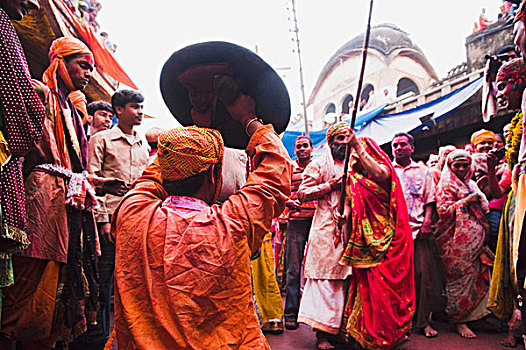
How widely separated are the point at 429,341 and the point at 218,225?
342 centimetres

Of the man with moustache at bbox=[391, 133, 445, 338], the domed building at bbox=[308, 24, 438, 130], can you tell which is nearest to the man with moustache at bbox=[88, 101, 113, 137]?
the man with moustache at bbox=[391, 133, 445, 338]

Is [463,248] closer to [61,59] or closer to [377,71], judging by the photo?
[61,59]

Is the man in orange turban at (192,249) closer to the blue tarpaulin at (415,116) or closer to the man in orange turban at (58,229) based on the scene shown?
the man in orange turban at (58,229)

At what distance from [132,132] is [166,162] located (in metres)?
2.52

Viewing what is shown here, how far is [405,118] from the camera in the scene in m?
10.9

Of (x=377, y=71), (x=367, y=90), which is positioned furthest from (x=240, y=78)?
(x=367, y=90)

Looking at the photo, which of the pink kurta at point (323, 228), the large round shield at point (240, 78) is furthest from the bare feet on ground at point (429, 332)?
the large round shield at point (240, 78)

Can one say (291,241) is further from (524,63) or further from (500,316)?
(524,63)

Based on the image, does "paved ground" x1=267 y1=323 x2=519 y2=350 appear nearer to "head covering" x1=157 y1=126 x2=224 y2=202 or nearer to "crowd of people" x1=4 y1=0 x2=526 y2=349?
"crowd of people" x1=4 y1=0 x2=526 y2=349

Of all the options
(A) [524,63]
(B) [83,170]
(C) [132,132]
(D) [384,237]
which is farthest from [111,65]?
(A) [524,63]

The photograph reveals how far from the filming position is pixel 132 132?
153 inches

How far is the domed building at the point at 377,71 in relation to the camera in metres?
23.6

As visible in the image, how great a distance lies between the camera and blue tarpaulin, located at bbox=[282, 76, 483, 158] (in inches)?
380

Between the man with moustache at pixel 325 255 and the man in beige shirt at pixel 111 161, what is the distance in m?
1.69
